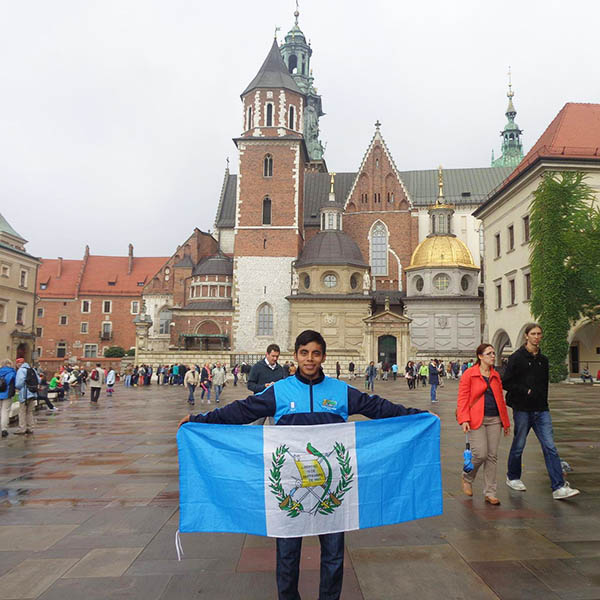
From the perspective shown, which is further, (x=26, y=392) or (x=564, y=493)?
(x=26, y=392)

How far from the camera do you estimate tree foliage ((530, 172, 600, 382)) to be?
2930 cm

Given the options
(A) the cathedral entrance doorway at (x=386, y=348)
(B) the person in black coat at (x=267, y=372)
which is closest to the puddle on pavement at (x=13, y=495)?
(B) the person in black coat at (x=267, y=372)

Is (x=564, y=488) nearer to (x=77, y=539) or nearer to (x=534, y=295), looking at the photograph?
(x=77, y=539)

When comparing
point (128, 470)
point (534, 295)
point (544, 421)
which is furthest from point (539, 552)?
point (534, 295)

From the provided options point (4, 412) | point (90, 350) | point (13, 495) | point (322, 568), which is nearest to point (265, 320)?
point (90, 350)

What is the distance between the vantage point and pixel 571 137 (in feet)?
104

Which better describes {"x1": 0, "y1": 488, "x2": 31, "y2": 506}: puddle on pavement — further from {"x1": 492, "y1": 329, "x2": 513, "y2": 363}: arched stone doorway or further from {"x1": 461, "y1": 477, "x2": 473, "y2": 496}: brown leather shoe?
{"x1": 492, "y1": 329, "x2": 513, "y2": 363}: arched stone doorway

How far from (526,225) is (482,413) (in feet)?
94.4

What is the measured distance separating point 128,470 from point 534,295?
26835 mm

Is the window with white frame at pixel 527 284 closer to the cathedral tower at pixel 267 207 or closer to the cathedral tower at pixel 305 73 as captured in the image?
the cathedral tower at pixel 267 207

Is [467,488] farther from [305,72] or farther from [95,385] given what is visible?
[305,72]

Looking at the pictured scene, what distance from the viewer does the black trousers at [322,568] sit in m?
3.52

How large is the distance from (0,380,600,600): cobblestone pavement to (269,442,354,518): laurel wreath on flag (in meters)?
0.65

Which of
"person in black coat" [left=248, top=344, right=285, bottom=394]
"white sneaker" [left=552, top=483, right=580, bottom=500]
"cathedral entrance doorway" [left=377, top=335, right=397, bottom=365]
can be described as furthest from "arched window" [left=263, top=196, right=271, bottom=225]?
"white sneaker" [left=552, top=483, right=580, bottom=500]
